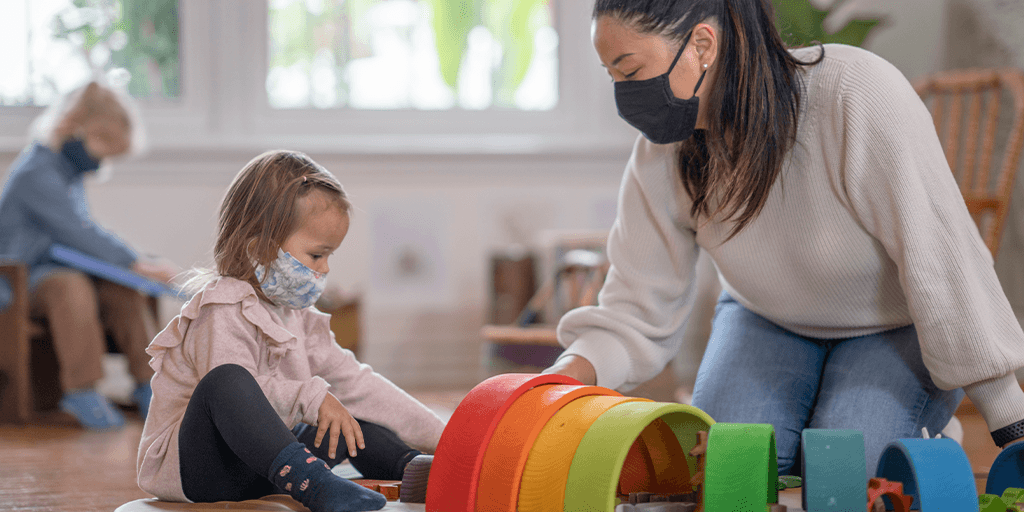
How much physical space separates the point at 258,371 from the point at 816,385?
89 cm

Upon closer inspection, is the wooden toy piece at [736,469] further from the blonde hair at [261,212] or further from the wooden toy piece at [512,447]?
the blonde hair at [261,212]

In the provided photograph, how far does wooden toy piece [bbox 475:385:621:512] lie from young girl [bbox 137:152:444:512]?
159 millimetres

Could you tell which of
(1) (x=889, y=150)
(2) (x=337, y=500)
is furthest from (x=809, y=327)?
(2) (x=337, y=500)

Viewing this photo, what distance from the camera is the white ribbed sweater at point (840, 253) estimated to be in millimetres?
1155

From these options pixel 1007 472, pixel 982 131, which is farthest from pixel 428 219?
pixel 1007 472

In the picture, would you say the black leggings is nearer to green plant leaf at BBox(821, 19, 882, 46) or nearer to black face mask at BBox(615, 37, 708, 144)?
black face mask at BBox(615, 37, 708, 144)

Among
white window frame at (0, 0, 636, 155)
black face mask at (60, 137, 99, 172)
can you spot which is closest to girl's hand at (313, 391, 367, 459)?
black face mask at (60, 137, 99, 172)

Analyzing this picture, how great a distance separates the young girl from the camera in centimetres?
111

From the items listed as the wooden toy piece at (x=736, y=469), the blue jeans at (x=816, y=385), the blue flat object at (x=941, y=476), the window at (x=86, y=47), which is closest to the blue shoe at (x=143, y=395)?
the window at (x=86, y=47)

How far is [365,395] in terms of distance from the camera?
1.34 m

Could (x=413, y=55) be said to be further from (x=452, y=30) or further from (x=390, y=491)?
(x=390, y=491)

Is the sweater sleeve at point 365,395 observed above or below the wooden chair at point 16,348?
above

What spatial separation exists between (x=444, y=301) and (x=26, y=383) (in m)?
1.50

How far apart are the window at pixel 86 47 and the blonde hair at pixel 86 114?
605mm
